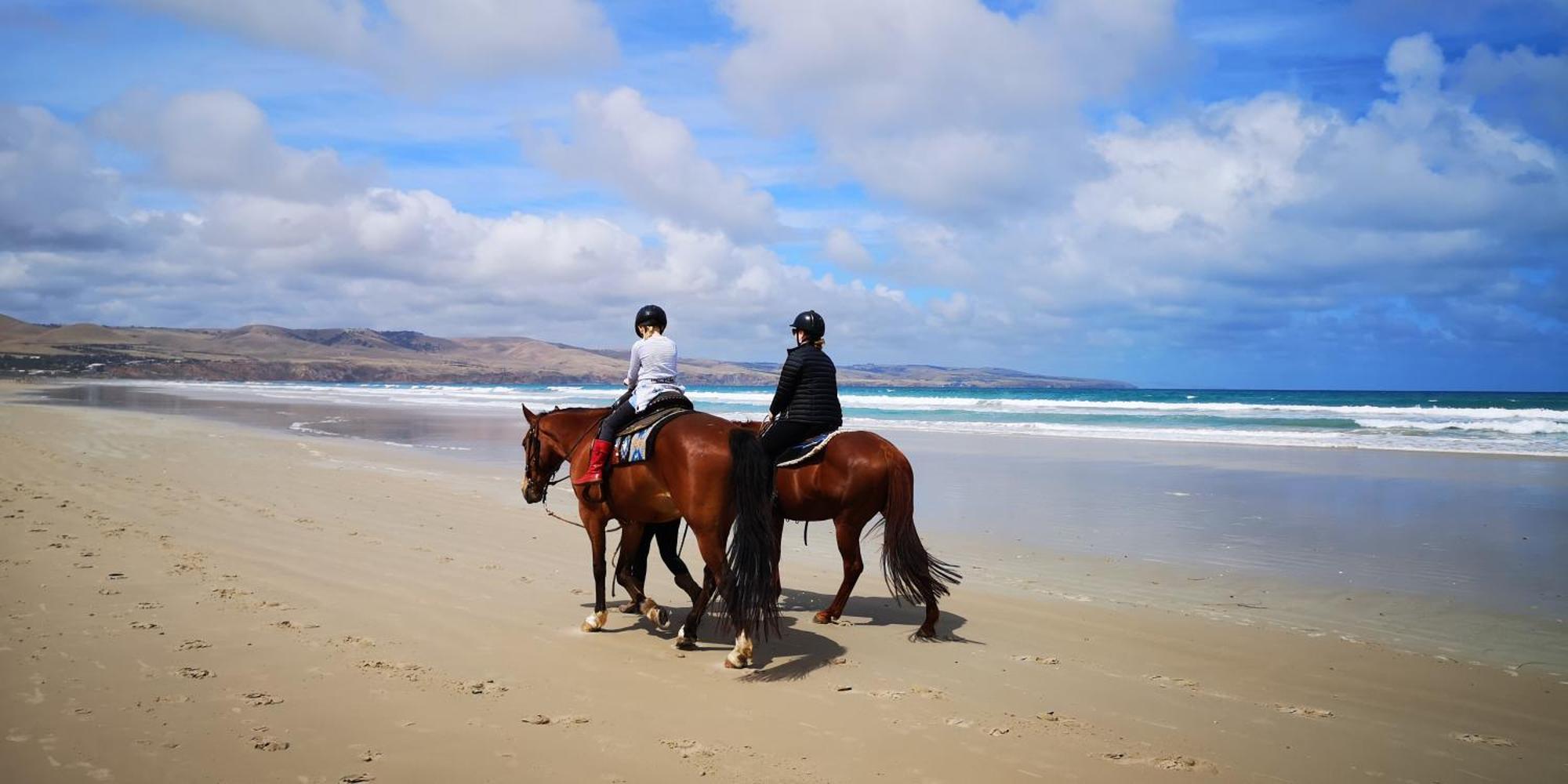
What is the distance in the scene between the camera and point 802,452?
21.3 feet

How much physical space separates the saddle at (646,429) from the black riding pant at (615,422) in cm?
4

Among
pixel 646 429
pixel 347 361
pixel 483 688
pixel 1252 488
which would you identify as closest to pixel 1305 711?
pixel 646 429

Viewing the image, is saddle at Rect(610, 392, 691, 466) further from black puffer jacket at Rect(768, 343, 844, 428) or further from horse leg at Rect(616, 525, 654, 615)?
black puffer jacket at Rect(768, 343, 844, 428)

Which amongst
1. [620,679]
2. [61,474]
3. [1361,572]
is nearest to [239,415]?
[61,474]

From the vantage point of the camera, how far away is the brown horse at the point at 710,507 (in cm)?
523

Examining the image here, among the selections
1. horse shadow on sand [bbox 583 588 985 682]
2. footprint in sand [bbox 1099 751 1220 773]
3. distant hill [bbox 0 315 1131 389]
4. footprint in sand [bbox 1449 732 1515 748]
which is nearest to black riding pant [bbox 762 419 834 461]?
horse shadow on sand [bbox 583 588 985 682]

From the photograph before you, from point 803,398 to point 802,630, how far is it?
5.61ft

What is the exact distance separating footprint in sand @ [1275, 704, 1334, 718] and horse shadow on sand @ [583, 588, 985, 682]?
6.04 feet

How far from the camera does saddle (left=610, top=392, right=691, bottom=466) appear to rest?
5691 mm

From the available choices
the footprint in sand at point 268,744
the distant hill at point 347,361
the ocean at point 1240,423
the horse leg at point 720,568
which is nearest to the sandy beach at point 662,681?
the footprint in sand at point 268,744

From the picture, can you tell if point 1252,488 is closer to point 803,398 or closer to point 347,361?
point 803,398

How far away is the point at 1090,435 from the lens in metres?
25.3

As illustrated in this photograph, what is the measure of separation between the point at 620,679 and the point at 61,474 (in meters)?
11.6

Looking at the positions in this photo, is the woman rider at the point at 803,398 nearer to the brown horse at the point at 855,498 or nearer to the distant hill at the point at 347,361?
the brown horse at the point at 855,498
